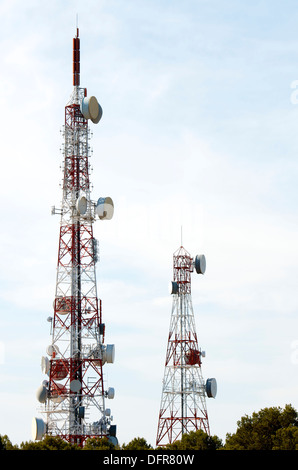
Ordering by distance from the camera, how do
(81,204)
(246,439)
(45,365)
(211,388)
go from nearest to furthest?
(45,365)
(81,204)
(246,439)
(211,388)

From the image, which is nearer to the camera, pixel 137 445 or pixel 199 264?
pixel 137 445

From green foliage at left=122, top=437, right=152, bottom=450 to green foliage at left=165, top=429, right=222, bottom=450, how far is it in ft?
8.53

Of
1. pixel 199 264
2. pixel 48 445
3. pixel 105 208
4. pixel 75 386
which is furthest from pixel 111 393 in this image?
pixel 199 264

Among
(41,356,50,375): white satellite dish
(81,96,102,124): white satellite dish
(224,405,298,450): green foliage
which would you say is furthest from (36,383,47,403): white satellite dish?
(81,96,102,124): white satellite dish

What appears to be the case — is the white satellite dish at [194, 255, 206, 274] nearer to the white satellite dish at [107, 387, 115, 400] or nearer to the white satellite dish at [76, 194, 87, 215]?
the white satellite dish at [76, 194, 87, 215]

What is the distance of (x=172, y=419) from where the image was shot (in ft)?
322

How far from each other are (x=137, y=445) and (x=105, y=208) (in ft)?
81.7

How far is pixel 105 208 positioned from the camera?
89.3 meters

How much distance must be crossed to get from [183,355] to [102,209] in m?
22.7

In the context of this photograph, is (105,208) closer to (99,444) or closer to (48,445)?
(99,444)

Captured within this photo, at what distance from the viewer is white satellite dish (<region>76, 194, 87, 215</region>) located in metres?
87.6

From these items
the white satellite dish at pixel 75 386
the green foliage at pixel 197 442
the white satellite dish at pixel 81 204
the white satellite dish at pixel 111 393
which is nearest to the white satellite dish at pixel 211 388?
the green foliage at pixel 197 442

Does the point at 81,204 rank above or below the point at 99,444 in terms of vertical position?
above

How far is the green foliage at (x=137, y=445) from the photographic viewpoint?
7750 cm
